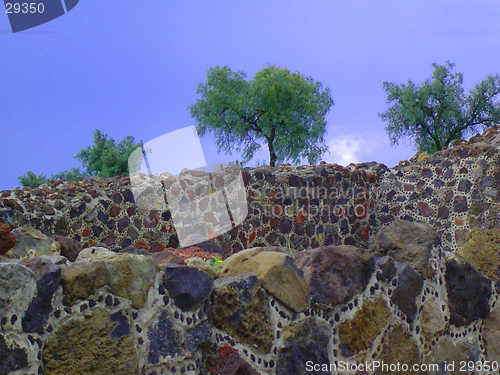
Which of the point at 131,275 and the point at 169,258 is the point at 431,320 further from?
the point at 131,275

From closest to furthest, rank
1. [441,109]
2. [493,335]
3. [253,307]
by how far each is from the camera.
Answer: [253,307] → [493,335] → [441,109]

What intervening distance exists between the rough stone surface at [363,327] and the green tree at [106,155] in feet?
57.1

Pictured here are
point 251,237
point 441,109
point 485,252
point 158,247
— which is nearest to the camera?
point 485,252

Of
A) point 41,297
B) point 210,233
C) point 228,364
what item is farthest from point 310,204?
point 41,297

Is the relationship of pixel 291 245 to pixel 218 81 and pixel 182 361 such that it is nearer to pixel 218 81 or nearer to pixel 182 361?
pixel 182 361

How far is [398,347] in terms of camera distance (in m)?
2.57

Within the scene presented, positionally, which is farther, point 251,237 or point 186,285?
point 251,237

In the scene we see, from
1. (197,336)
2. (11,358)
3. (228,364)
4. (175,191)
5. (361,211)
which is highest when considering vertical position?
(175,191)

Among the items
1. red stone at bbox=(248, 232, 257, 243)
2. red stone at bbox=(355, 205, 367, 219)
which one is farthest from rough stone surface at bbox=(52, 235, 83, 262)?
red stone at bbox=(355, 205, 367, 219)

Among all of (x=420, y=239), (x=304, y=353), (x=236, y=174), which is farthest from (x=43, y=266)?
(x=236, y=174)

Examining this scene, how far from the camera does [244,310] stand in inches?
79.3

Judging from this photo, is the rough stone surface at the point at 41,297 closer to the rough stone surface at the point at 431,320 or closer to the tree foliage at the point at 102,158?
the rough stone surface at the point at 431,320

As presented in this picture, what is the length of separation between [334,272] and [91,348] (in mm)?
1219

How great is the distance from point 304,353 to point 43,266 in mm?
1218
